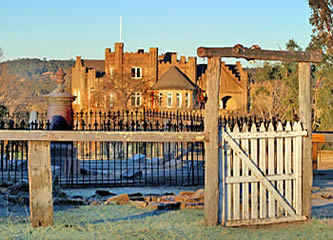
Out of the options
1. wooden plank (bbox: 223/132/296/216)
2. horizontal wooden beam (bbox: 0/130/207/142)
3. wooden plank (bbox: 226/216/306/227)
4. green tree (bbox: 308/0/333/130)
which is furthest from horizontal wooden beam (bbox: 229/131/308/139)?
green tree (bbox: 308/0/333/130)

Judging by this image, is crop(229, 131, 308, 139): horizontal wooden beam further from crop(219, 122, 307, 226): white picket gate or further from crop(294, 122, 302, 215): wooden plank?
crop(294, 122, 302, 215): wooden plank

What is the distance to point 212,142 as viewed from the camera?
718 centimetres

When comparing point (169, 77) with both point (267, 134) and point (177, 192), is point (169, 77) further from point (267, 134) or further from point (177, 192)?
point (267, 134)

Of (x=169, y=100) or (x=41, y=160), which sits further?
(x=169, y=100)

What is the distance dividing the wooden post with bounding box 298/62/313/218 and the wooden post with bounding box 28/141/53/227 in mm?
3763

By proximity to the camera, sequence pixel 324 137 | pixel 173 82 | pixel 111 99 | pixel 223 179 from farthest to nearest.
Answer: pixel 173 82 < pixel 111 99 < pixel 324 137 < pixel 223 179

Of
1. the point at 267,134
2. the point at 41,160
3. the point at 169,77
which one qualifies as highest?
the point at 169,77

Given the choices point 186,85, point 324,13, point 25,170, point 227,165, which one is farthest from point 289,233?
point 186,85

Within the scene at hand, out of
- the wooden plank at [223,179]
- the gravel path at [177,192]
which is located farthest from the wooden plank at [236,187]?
the gravel path at [177,192]

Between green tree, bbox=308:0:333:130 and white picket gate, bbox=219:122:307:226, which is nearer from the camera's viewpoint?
white picket gate, bbox=219:122:307:226

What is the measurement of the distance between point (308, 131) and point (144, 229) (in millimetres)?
2887

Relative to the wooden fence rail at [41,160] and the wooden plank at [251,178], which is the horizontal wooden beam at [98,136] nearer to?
the wooden fence rail at [41,160]

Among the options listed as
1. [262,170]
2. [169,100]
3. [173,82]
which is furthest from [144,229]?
[173,82]

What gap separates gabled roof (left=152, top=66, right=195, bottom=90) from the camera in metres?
57.9
